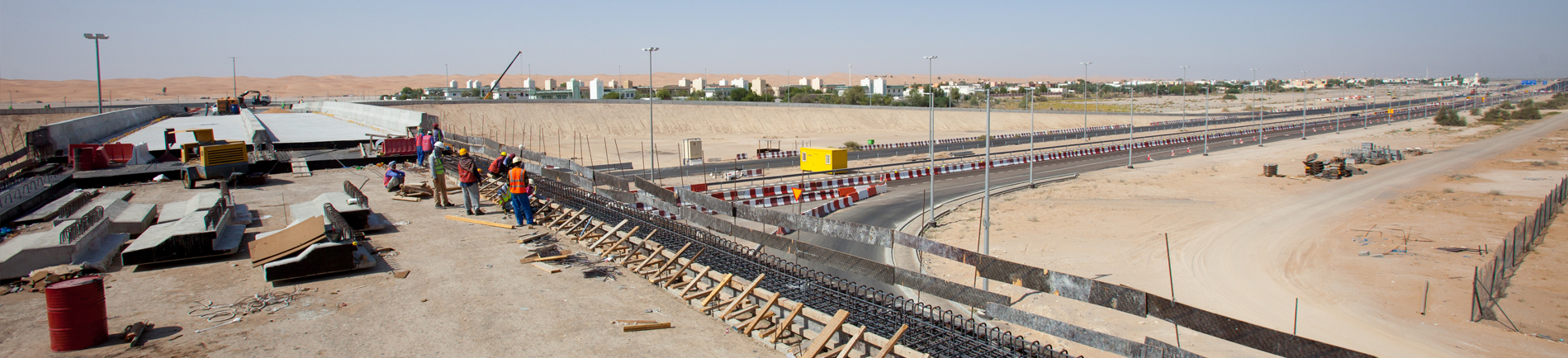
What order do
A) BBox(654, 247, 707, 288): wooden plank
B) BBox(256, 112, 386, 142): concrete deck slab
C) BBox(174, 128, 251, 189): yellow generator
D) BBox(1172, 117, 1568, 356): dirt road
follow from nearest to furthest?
BBox(654, 247, 707, 288): wooden plank → BBox(1172, 117, 1568, 356): dirt road → BBox(174, 128, 251, 189): yellow generator → BBox(256, 112, 386, 142): concrete deck slab

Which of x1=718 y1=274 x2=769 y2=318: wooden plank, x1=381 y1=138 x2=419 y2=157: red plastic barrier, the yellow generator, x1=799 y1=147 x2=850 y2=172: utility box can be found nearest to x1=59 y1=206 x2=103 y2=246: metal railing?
the yellow generator

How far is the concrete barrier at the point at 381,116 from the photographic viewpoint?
99.5 ft

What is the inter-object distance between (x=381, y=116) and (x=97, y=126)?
423 inches

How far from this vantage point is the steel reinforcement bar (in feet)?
23.8

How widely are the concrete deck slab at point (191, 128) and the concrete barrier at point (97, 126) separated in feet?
2.80

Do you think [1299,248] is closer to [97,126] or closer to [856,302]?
[856,302]

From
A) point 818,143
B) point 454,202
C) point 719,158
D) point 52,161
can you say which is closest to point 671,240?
point 454,202

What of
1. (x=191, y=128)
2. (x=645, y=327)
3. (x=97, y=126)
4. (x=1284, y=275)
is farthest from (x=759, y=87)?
(x=645, y=327)

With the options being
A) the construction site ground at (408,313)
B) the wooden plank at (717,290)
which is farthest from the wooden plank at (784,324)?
the wooden plank at (717,290)

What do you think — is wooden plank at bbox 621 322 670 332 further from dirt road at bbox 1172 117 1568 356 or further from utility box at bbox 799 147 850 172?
utility box at bbox 799 147 850 172

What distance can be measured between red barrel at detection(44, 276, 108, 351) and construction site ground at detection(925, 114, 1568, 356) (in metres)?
11.1

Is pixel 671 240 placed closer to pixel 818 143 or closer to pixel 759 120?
pixel 818 143

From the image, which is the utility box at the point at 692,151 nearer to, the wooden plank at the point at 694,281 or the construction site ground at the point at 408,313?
the construction site ground at the point at 408,313

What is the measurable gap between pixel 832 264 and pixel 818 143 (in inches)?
2030
